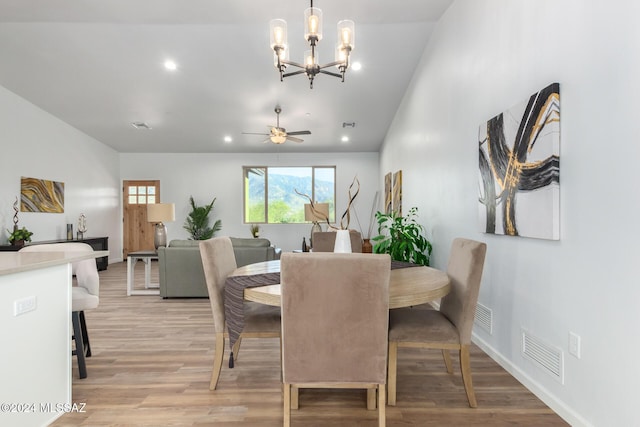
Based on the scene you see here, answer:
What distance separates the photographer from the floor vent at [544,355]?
1.90 m

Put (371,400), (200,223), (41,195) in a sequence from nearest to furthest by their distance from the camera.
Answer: (371,400), (41,195), (200,223)

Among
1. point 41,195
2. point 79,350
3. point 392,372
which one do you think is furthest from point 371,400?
point 41,195

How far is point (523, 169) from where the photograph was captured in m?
2.20

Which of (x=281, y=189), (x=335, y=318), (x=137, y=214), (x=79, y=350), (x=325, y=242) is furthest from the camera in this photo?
(x=281, y=189)

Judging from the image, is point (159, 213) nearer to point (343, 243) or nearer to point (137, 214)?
point (343, 243)

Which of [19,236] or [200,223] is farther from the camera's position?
[200,223]

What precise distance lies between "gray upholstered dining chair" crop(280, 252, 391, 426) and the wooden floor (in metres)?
0.46

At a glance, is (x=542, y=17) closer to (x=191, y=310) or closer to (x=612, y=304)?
(x=612, y=304)

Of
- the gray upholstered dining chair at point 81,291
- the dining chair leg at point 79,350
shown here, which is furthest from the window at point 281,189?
the dining chair leg at point 79,350

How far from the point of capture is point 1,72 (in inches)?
196

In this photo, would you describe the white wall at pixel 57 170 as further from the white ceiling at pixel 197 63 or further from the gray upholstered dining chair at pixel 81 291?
the gray upholstered dining chair at pixel 81 291

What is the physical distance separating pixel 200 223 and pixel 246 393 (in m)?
6.66

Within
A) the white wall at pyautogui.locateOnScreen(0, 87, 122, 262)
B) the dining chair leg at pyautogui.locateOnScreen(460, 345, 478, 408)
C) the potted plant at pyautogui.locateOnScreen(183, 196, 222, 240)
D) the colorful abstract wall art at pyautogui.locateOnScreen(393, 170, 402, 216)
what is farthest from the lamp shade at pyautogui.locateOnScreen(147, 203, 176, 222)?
the dining chair leg at pyautogui.locateOnScreen(460, 345, 478, 408)

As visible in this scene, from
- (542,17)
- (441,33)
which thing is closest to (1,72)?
(441,33)
